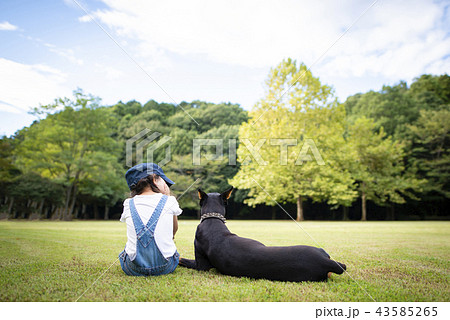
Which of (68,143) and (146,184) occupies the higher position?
→ (68,143)

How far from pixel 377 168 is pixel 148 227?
95.4 ft

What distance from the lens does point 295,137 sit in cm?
1916

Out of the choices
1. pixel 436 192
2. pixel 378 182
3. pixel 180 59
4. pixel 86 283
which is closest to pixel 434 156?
pixel 436 192

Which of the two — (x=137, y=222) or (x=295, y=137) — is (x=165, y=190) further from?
(x=295, y=137)

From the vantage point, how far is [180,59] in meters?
12.9

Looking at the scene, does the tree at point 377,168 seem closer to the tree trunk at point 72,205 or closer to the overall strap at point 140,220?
the tree trunk at point 72,205

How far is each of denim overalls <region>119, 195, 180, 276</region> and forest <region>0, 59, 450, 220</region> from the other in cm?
1085

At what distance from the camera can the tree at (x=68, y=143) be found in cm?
2177

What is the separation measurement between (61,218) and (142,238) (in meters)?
24.2

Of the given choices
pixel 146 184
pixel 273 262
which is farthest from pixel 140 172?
pixel 273 262

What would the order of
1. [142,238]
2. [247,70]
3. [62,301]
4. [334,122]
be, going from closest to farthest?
[62,301] → [142,238] → [247,70] → [334,122]

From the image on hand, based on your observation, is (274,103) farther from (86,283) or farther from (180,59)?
(86,283)
